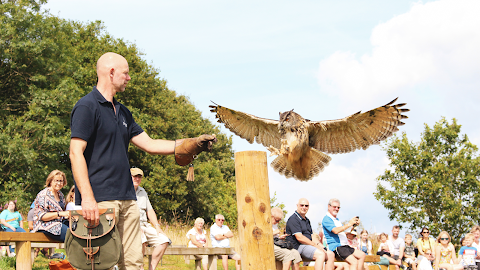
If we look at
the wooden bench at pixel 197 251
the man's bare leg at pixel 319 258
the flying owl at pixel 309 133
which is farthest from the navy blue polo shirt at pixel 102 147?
the flying owl at pixel 309 133

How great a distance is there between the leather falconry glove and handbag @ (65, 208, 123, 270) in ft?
2.15

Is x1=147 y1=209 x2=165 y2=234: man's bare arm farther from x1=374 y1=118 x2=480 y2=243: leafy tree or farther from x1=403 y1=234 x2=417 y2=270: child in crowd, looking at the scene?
x1=374 y1=118 x2=480 y2=243: leafy tree

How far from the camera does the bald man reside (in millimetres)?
2803

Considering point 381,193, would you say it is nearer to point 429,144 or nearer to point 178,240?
point 429,144

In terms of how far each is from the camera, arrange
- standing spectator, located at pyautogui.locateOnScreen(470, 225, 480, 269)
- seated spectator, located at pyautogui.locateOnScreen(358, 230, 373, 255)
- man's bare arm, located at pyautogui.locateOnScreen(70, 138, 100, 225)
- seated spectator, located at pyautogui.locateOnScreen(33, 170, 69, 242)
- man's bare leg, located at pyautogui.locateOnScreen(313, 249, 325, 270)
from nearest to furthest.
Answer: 1. man's bare arm, located at pyautogui.locateOnScreen(70, 138, 100, 225)
2. seated spectator, located at pyautogui.locateOnScreen(33, 170, 69, 242)
3. man's bare leg, located at pyautogui.locateOnScreen(313, 249, 325, 270)
4. standing spectator, located at pyautogui.locateOnScreen(470, 225, 480, 269)
5. seated spectator, located at pyautogui.locateOnScreen(358, 230, 373, 255)

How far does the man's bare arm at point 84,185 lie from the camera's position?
2.76m

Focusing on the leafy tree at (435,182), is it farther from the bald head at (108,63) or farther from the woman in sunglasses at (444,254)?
the bald head at (108,63)

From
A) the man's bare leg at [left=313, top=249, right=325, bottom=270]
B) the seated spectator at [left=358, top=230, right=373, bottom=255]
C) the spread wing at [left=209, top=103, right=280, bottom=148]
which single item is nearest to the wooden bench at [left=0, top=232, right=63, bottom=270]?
the man's bare leg at [left=313, top=249, right=325, bottom=270]

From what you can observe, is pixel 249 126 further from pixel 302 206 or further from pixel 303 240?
pixel 303 240

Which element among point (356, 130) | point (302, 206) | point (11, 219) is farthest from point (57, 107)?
point (302, 206)

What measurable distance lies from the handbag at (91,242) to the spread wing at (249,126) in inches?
280

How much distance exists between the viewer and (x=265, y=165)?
3.45 meters

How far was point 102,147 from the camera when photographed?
295cm

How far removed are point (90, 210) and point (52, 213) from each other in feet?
8.35
